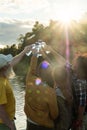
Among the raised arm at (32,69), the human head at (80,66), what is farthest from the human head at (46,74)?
the human head at (80,66)

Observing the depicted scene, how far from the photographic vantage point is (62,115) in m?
5.04

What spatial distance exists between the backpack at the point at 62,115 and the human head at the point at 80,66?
0.31 meters

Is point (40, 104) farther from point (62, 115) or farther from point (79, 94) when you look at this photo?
point (79, 94)

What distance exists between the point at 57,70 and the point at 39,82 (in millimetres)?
239

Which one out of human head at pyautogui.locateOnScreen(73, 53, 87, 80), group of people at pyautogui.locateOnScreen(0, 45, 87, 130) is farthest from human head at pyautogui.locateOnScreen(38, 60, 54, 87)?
human head at pyautogui.locateOnScreen(73, 53, 87, 80)

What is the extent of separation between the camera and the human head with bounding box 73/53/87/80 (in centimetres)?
507

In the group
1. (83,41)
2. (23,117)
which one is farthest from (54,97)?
(83,41)

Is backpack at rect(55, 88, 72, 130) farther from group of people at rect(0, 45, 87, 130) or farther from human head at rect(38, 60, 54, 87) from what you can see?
human head at rect(38, 60, 54, 87)

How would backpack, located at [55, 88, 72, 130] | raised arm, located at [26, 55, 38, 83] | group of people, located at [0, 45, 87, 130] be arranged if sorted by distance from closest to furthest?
1. group of people, located at [0, 45, 87, 130]
2. backpack, located at [55, 88, 72, 130]
3. raised arm, located at [26, 55, 38, 83]

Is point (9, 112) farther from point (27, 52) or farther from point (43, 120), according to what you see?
point (27, 52)

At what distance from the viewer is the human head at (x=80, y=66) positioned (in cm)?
507

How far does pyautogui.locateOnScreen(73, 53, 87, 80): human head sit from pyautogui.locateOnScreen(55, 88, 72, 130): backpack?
1.03 ft

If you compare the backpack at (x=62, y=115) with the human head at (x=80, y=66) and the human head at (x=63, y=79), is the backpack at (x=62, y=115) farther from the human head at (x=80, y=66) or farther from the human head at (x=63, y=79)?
the human head at (x=80, y=66)

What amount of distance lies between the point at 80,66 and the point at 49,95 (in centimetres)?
48
